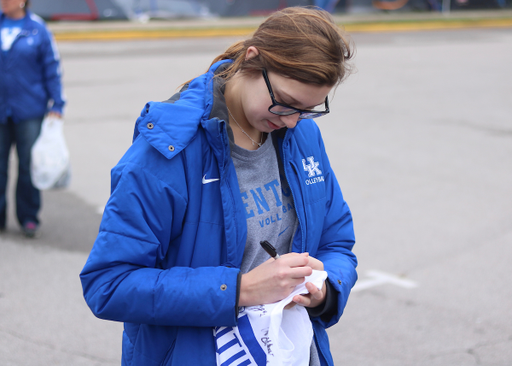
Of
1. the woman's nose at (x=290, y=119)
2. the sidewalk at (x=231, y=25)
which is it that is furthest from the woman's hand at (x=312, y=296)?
the sidewalk at (x=231, y=25)

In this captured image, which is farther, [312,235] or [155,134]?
[312,235]

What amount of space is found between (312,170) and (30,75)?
3902mm

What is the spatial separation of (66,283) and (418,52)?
41.2ft

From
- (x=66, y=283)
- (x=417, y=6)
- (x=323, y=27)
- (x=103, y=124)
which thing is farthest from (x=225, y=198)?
(x=417, y=6)

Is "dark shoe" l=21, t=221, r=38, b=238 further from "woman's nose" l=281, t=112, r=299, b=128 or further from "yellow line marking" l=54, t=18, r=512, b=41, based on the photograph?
"yellow line marking" l=54, t=18, r=512, b=41

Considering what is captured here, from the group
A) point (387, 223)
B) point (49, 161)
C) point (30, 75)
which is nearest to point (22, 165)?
point (49, 161)

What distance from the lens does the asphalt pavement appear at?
360cm

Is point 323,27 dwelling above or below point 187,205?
above

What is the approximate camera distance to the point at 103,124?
8.45 meters

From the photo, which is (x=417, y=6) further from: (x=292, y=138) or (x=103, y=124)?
(x=292, y=138)

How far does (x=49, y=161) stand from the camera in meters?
4.79

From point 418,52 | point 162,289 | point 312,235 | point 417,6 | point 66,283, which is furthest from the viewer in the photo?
point 417,6

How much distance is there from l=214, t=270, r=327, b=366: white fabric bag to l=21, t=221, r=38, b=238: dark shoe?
12.8ft

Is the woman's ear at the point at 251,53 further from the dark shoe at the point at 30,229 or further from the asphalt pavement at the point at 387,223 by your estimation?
the dark shoe at the point at 30,229
